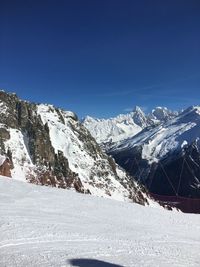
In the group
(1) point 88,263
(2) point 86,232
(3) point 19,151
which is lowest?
(1) point 88,263

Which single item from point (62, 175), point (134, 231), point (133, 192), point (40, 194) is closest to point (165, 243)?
point (134, 231)

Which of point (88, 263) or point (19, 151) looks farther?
point (19, 151)

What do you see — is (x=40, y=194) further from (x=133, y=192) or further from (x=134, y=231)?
(x=133, y=192)

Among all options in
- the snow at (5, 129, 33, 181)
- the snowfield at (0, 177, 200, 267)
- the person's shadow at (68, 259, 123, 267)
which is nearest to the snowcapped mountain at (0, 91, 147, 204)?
the snow at (5, 129, 33, 181)

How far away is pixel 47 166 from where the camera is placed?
571 feet

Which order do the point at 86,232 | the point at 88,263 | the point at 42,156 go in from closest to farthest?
the point at 88,263 → the point at 86,232 → the point at 42,156

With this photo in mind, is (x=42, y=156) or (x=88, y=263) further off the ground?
(x=42, y=156)

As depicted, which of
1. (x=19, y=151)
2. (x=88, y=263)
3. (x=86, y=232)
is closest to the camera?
(x=88, y=263)

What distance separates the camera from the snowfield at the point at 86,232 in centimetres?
1543

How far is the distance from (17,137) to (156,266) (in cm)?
16525

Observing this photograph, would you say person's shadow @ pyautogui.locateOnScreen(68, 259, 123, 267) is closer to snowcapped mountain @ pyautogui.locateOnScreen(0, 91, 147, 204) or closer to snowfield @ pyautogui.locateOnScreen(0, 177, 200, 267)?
snowfield @ pyautogui.locateOnScreen(0, 177, 200, 267)

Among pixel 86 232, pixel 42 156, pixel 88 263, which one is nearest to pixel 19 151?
pixel 42 156

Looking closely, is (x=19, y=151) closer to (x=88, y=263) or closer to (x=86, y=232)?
(x=86, y=232)

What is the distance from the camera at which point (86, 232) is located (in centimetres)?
2045
